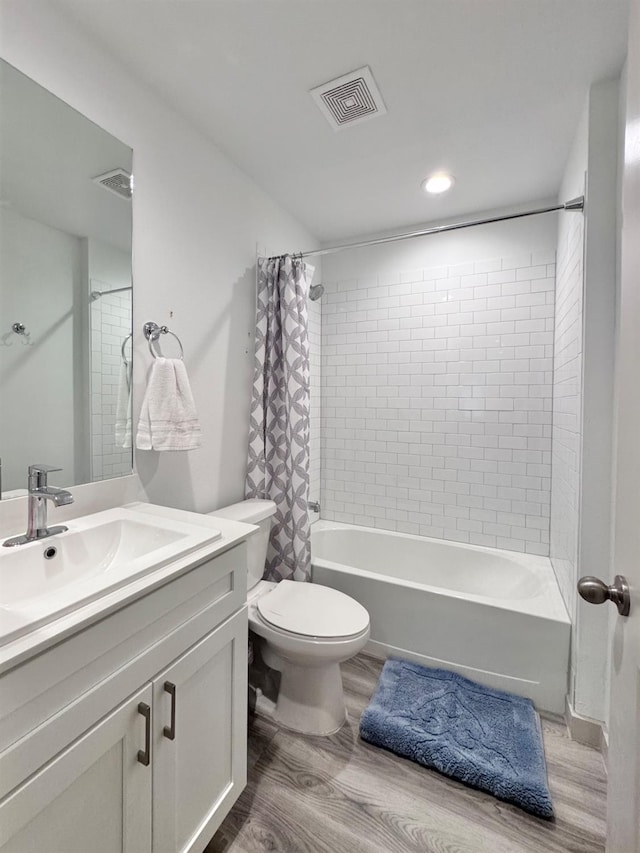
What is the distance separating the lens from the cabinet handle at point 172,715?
2.87 ft

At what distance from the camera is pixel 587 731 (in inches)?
59.5

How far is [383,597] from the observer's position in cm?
201

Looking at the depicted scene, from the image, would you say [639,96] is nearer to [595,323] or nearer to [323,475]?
[595,323]

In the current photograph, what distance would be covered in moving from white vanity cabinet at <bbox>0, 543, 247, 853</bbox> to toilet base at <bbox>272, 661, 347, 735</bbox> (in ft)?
1.50

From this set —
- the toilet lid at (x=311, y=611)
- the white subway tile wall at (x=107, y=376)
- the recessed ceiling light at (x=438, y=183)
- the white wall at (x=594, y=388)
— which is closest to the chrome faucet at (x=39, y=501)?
the white subway tile wall at (x=107, y=376)

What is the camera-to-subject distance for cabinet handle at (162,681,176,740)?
0.88m

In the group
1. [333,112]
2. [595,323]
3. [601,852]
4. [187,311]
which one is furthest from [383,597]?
[333,112]

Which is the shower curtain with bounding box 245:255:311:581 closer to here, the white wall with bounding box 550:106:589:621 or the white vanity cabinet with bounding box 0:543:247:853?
the white vanity cabinet with bounding box 0:543:247:853

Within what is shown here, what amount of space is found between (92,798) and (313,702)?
102 centimetres

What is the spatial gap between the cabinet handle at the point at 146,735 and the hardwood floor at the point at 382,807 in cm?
63

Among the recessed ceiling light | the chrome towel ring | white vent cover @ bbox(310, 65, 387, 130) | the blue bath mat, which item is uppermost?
the recessed ceiling light

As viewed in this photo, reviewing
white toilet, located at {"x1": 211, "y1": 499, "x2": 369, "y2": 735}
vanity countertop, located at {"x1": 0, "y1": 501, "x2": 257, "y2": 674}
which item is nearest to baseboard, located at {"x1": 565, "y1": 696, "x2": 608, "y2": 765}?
white toilet, located at {"x1": 211, "y1": 499, "x2": 369, "y2": 735}

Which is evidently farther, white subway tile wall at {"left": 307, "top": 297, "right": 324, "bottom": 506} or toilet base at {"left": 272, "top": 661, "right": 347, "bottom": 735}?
white subway tile wall at {"left": 307, "top": 297, "right": 324, "bottom": 506}

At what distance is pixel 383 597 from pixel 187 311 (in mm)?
1696
